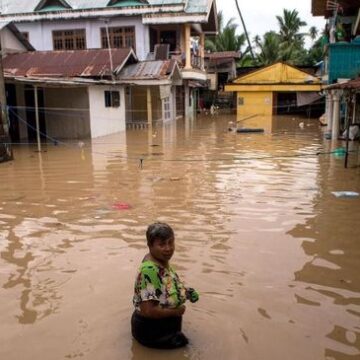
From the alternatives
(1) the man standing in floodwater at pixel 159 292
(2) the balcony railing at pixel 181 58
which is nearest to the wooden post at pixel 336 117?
(2) the balcony railing at pixel 181 58

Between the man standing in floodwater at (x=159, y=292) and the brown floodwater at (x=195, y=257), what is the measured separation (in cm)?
25

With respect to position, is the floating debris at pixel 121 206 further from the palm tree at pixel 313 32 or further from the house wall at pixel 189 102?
the palm tree at pixel 313 32

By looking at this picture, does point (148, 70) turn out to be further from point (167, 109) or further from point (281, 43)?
point (281, 43)

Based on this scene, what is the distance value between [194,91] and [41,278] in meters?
37.5

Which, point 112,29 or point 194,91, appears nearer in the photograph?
point 112,29

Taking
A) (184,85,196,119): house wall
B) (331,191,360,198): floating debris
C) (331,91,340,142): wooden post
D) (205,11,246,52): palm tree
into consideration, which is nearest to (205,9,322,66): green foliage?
(205,11,246,52): palm tree

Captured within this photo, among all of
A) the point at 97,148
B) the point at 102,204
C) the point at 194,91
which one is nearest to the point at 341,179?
the point at 102,204

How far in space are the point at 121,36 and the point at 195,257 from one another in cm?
2671

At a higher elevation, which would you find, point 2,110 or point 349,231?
point 2,110

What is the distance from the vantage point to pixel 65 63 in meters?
23.0

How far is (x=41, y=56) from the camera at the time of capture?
2391 cm

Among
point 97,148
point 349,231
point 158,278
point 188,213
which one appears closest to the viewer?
point 158,278

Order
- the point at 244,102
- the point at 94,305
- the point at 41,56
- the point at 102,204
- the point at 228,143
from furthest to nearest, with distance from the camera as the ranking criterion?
the point at 244,102 < the point at 41,56 < the point at 228,143 < the point at 102,204 < the point at 94,305

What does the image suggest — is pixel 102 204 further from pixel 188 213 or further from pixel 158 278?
pixel 158 278
